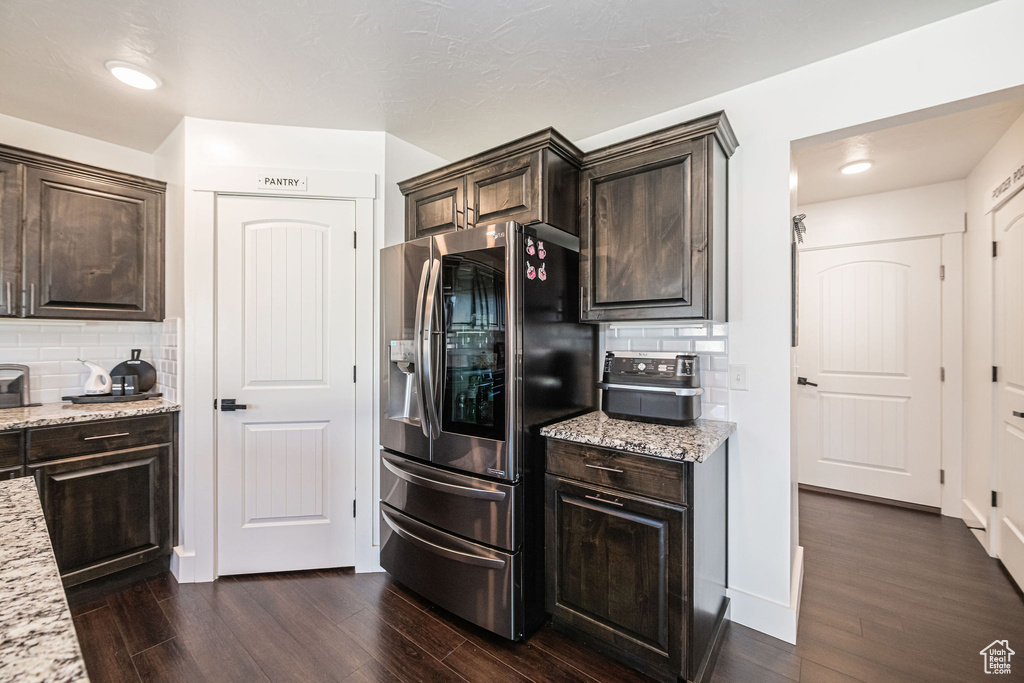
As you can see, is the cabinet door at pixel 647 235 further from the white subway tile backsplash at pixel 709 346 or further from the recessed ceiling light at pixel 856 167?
the recessed ceiling light at pixel 856 167

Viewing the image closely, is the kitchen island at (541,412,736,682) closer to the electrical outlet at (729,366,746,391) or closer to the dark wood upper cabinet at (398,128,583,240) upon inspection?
the electrical outlet at (729,366,746,391)

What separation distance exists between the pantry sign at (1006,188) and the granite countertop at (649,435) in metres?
2.03

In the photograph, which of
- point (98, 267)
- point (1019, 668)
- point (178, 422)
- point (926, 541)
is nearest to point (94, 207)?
point (98, 267)

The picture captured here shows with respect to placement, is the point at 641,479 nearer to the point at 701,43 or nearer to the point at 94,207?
the point at 701,43

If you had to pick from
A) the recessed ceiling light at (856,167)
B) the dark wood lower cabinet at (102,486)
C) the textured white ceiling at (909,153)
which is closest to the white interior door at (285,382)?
the dark wood lower cabinet at (102,486)

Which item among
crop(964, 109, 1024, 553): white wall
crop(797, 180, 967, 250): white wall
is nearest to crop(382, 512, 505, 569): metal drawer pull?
crop(964, 109, 1024, 553): white wall

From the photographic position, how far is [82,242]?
254 centimetres

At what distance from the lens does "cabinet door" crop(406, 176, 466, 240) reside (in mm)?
2396

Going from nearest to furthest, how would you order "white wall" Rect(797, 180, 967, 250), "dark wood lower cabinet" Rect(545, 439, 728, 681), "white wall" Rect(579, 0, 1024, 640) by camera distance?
"dark wood lower cabinet" Rect(545, 439, 728, 681), "white wall" Rect(579, 0, 1024, 640), "white wall" Rect(797, 180, 967, 250)

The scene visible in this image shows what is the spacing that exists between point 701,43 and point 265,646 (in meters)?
3.14

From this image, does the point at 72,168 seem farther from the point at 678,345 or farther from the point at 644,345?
the point at 678,345

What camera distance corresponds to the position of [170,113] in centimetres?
247

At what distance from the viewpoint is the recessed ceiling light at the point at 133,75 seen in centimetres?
202

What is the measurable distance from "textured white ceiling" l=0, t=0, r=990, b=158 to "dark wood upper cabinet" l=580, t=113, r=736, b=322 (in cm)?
33
